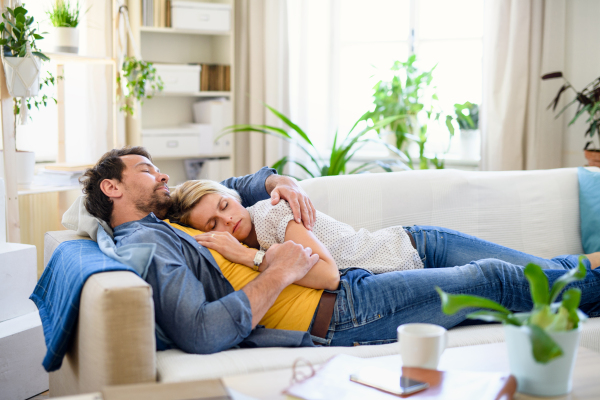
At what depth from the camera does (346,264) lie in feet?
5.58

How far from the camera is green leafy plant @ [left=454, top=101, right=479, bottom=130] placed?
3.51 metres

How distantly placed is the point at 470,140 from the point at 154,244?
271 cm

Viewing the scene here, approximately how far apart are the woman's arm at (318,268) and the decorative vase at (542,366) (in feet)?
1.95

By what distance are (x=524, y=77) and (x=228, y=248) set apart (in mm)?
2383

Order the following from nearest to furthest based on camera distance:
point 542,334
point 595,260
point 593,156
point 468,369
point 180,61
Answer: point 542,334 < point 468,369 < point 595,260 < point 593,156 < point 180,61

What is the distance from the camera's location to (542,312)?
3.17ft

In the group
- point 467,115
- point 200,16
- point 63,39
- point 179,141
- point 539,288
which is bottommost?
point 539,288

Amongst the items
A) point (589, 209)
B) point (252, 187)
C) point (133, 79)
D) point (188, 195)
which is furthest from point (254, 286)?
point (133, 79)

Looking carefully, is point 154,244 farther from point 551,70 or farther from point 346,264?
point 551,70

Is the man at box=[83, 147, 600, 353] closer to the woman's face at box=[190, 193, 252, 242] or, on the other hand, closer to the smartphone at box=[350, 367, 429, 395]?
the woman's face at box=[190, 193, 252, 242]

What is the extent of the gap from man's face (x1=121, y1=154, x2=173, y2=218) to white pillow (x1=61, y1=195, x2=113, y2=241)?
0.34 feet

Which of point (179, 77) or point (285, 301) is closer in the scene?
point (285, 301)

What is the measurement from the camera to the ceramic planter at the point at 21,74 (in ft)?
7.38

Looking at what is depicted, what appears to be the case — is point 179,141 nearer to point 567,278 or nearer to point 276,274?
point 276,274
